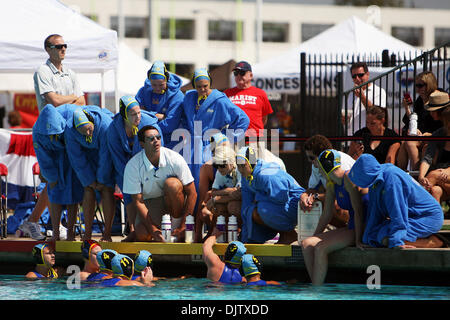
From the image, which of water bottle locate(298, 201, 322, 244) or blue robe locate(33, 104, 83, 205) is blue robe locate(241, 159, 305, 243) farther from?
blue robe locate(33, 104, 83, 205)

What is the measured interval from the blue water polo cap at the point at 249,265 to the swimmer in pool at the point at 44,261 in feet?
7.36

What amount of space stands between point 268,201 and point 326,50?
9133mm

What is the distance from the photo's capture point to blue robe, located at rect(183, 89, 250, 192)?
369 inches

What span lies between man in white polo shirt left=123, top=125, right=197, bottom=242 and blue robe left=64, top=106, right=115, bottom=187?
39 cm

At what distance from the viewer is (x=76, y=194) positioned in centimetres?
935

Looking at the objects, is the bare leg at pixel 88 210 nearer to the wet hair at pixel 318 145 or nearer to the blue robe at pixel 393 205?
the wet hair at pixel 318 145

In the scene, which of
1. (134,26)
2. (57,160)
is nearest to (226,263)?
(57,160)

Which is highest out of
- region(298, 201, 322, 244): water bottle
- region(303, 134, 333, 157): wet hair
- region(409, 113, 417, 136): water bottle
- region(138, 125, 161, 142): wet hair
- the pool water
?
region(409, 113, 417, 136): water bottle

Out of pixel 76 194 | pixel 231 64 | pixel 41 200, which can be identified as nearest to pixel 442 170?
pixel 76 194

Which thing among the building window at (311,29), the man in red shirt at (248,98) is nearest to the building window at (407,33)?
the building window at (311,29)

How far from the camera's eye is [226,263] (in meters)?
8.25

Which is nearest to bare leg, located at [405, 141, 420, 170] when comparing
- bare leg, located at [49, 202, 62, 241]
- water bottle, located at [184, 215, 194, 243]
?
water bottle, located at [184, 215, 194, 243]

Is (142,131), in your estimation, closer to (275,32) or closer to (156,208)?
(156,208)
